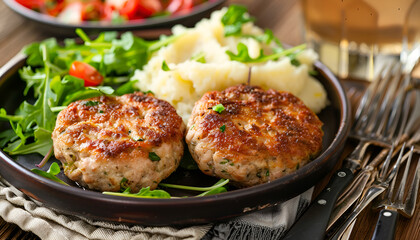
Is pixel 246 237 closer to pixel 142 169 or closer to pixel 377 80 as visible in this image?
pixel 142 169

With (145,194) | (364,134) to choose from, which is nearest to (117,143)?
(145,194)

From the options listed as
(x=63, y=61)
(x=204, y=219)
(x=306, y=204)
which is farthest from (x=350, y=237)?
(x=63, y=61)

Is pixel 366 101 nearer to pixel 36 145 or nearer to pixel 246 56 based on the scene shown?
pixel 246 56

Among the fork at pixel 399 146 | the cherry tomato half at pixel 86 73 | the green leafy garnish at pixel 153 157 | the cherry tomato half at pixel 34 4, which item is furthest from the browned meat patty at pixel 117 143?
the cherry tomato half at pixel 34 4

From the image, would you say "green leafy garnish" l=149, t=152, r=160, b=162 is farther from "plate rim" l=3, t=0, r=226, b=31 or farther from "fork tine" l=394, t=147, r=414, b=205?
"plate rim" l=3, t=0, r=226, b=31

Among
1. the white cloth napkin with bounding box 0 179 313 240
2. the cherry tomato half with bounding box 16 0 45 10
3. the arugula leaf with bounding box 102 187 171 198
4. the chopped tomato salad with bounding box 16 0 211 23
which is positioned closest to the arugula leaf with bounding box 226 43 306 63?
the white cloth napkin with bounding box 0 179 313 240

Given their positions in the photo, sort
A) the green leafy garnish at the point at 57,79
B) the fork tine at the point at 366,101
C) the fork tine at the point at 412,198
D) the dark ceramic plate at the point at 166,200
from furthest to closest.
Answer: the fork tine at the point at 366,101 < the green leafy garnish at the point at 57,79 < the fork tine at the point at 412,198 < the dark ceramic plate at the point at 166,200

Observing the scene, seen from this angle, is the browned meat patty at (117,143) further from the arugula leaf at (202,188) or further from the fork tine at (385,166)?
the fork tine at (385,166)
